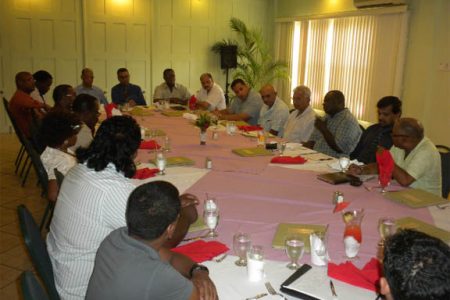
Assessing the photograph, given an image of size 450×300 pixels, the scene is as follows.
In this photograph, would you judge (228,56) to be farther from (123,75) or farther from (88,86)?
(88,86)

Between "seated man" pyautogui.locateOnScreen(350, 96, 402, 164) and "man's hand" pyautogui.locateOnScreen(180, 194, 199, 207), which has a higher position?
"seated man" pyautogui.locateOnScreen(350, 96, 402, 164)

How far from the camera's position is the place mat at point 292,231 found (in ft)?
6.46

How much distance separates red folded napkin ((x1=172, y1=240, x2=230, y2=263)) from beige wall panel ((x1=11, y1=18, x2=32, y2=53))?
708 centimetres

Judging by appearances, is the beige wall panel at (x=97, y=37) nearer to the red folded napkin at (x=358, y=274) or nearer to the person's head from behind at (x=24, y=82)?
the person's head from behind at (x=24, y=82)

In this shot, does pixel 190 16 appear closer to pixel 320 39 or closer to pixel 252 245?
pixel 320 39

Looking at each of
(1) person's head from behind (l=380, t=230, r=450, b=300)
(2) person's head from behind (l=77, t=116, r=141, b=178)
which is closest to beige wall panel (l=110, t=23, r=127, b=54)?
(2) person's head from behind (l=77, t=116, r=141, b=178)

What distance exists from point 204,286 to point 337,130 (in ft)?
10.1

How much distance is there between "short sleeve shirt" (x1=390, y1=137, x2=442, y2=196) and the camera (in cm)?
289

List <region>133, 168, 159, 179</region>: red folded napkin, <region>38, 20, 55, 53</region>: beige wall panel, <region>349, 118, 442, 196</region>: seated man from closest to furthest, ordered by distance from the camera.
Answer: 1. <region>349, 118, 442, 196</region>: seated man
2. <region>133, 168, 159, 179</region>: red folded napkin
3. <region>38, 20, 55, 53</region>: beige wall panel

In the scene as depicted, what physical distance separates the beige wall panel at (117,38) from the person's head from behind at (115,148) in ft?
21.8

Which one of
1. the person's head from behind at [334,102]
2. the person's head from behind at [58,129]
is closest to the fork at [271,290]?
the person's head from behind at [58,129]

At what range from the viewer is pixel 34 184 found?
209 inches

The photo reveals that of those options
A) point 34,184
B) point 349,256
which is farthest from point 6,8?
point 349,256

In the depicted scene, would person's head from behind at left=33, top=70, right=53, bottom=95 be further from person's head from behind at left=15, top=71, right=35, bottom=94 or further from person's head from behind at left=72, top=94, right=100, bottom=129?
person's head from behind at left=72, top=94, right=100, bottom=129
